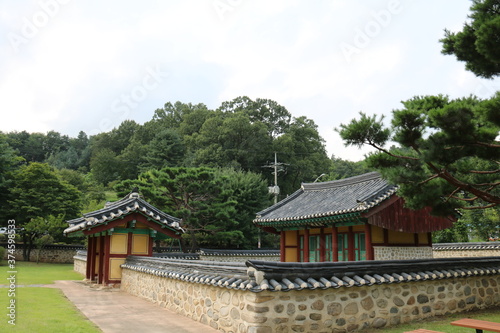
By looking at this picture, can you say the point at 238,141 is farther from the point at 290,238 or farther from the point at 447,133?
the point at 447,133

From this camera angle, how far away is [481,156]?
24.8 feet

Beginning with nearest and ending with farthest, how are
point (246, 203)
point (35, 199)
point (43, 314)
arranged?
point (43, 314) < point (35, 199) < point (246, 203)

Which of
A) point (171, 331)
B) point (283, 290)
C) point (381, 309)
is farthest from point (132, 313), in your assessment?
point (381, 309)

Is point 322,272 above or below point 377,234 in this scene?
below

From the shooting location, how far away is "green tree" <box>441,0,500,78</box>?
6445mm

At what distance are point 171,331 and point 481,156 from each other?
21.9 feet

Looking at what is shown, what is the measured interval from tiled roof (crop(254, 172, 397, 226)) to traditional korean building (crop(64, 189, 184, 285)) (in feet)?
17.6

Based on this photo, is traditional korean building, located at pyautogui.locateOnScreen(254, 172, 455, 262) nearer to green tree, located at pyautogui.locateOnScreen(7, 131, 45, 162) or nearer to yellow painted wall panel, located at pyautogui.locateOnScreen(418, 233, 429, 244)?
yellow painted wall panel, located at pyautogui.locateOnScreen(418, 233, 429, 244)

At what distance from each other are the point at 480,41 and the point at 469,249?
18.0 metres

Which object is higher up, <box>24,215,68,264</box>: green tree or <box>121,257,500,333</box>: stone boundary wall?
<box>24,215,68,264</box>: green tree

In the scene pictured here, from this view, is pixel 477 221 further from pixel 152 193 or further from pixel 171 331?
pixel 171 331

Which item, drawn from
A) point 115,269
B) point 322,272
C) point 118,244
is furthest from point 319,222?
point 322,272

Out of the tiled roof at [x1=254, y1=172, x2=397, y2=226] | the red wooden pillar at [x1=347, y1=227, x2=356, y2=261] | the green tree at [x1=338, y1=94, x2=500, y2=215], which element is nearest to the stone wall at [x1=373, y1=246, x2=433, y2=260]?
the red wooden pillar at [x1=347, y1=227, x2=356, y2=261]

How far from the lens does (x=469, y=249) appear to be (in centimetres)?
2127
